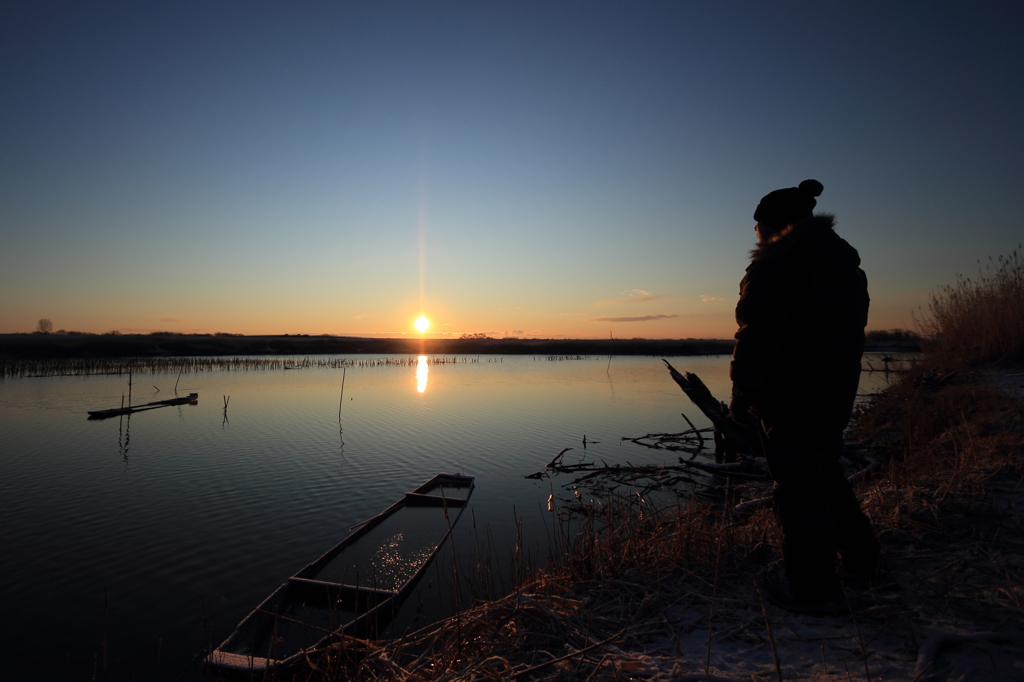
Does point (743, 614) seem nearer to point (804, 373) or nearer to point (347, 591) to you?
point (804, 373)

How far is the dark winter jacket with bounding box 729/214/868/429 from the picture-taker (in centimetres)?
311

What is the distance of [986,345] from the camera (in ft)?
41.0

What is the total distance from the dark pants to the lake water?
Result: 2511mm

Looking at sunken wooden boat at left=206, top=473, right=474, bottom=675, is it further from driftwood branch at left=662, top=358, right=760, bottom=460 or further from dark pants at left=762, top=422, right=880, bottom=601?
driftwood branch at left=662, top=358, right=760, bottom=460

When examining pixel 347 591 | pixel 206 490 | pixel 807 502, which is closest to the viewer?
pixel 807 502

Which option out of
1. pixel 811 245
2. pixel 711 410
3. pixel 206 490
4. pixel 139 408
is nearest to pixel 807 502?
pixel 811 245

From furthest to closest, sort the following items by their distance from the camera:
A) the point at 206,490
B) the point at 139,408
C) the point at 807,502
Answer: the point at 139,408 → the point at 206,490 → the point at 807,502

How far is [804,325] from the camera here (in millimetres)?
3150

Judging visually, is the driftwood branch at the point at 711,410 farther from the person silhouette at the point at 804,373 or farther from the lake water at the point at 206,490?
the person silhouette at the point at 804,373

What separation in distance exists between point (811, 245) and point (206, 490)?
1168 centimetres

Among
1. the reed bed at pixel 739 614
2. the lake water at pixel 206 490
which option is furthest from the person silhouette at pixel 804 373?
the lake water at pixel 206 490

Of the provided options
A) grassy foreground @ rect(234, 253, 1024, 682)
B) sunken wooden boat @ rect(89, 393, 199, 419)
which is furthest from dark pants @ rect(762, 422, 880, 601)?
sunken wooden boat @ rect(89, 393, 199, 419)

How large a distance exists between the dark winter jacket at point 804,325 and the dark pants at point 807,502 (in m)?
0.12

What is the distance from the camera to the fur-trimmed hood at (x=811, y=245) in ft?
10.3
